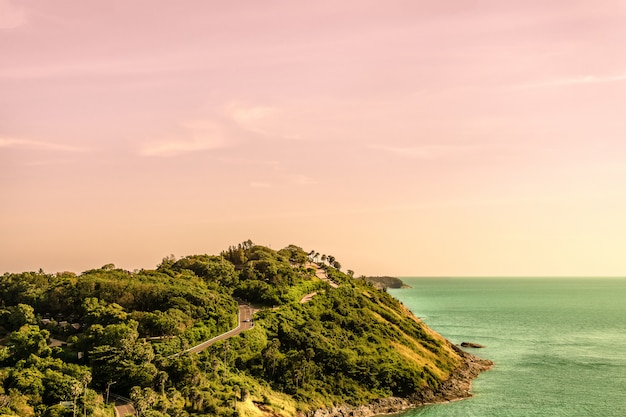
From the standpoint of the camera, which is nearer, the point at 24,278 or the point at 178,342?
the point at 178,342

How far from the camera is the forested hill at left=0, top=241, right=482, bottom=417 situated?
77.6m

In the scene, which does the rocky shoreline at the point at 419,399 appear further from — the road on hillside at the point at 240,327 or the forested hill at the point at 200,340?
the road on hillside at the point at 240,327

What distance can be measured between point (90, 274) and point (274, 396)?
6302 cm

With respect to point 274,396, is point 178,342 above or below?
above

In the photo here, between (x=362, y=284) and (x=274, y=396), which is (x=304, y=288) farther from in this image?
(x=274, y=396)

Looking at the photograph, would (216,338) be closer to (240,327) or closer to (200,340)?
(200,340)

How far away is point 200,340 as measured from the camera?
338 ft

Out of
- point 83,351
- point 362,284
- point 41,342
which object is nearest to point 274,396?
point 83,351

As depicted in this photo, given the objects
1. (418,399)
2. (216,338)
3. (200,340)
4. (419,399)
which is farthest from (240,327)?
(419,399)

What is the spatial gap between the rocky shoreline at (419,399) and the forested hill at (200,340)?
1.36 metres

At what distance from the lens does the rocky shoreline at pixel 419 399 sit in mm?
95000

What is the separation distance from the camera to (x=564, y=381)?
119938mm

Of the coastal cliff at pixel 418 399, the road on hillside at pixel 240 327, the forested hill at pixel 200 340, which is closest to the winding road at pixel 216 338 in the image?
the road on hillside at pixel 240 327

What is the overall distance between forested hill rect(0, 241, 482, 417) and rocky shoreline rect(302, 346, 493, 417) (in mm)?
1361
